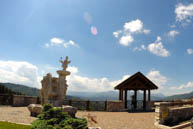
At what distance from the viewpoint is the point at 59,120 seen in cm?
612

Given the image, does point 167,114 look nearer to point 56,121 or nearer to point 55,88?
point 56,121

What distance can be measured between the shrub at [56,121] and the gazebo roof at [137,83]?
449 inches

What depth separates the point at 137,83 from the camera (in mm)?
17766

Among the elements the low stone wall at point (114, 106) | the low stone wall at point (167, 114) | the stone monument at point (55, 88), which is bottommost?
the low stone wall at point (114, 106)

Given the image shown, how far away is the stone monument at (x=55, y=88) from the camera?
13.1m

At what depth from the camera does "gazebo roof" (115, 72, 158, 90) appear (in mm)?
17047

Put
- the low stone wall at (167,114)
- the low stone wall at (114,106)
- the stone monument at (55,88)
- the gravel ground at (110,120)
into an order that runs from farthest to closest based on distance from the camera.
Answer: the low stone wall at (114,106)
the stone monument at (55,88)
the low stone wall at (167,114)
the gravel ground at (110,120)

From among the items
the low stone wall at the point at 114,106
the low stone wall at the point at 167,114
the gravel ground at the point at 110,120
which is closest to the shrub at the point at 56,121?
the gravel ground at the point at 110,120

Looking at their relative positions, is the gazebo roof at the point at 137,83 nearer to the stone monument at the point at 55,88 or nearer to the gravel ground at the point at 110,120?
the gravel ground at the point at 110,120

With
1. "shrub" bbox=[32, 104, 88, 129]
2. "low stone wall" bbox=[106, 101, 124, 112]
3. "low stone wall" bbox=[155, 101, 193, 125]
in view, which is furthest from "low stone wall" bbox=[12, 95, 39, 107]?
"low stone wall" bbox=[155, 101, 193, 125]

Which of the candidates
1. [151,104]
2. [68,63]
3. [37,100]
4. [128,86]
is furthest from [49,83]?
[151,104]

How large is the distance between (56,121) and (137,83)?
13759 mm

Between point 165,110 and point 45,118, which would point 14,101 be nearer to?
point 45,118

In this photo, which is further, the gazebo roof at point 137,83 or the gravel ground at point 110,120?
the gazebo roof at point 137,83
